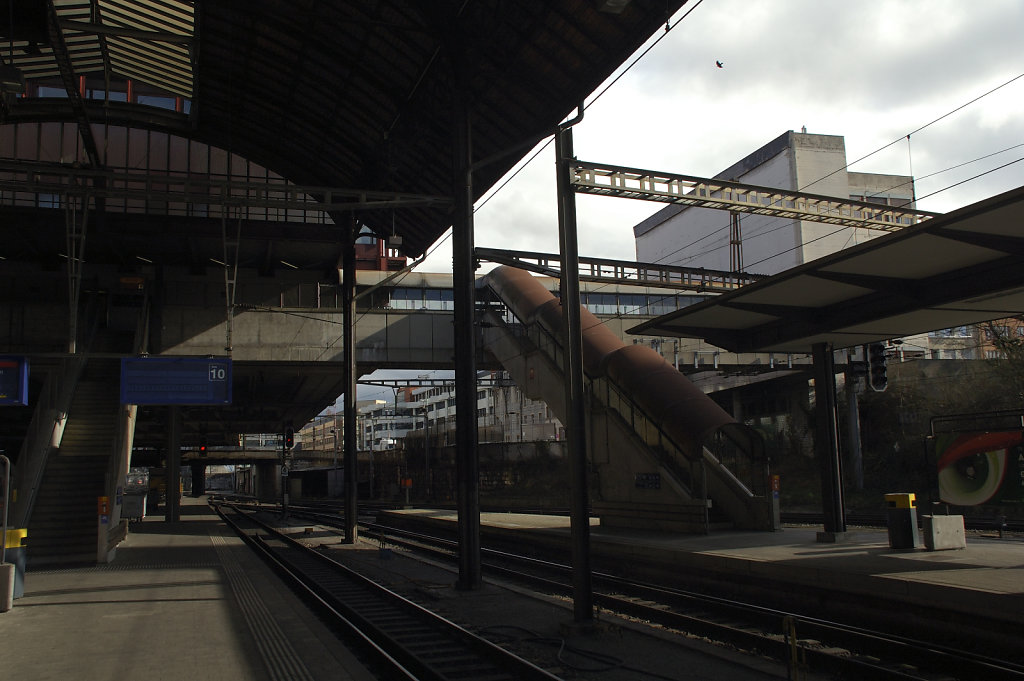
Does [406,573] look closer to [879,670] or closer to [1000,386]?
[879,670]

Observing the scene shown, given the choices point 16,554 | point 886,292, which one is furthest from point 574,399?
point 16,554

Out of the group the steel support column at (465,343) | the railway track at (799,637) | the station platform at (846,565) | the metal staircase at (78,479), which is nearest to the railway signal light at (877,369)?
the station platform at (846,565)

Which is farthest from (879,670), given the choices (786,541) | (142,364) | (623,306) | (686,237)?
(686,237)

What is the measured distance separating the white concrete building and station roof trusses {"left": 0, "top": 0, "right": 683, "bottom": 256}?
26263mm

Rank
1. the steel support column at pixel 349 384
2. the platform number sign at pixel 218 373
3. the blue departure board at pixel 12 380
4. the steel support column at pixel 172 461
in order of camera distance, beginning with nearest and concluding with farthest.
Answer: the blue departure board at pixel 12 380 → the platform number sign at pixel 218 373 → the steel support column at pixel 349 384 → the steel support column at pixel 172 461

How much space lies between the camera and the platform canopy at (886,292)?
36.9ft

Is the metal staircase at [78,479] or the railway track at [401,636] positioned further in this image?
the metal staircase at [78,479]

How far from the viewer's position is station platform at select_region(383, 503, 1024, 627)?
33.0 ft

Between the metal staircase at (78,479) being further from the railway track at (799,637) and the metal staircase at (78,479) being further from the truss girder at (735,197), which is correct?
the truss girder at (735,197)

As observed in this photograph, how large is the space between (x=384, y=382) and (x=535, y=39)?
90.7 feet

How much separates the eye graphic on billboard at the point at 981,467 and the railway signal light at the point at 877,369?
380cm

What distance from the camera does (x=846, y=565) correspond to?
1237 centimetres

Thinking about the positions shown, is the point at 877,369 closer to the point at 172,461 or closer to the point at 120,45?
the point at 120,45

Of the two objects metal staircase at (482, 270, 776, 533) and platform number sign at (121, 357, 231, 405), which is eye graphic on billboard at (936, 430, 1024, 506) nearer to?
metal staircase at (482, 270, 776, 533)
